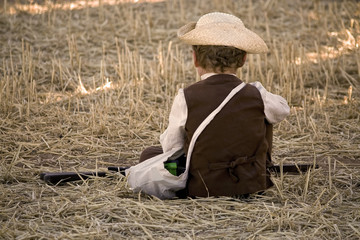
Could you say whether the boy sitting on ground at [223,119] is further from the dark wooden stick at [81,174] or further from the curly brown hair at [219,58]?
the dark wooden stick at [81,174]

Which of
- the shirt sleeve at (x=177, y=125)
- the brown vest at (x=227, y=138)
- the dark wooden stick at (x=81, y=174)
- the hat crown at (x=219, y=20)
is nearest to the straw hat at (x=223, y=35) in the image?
the hat crown at (x=219, y=20)

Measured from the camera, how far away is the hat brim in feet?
11.0

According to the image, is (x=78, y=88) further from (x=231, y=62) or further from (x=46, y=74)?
(x=231, y=62)

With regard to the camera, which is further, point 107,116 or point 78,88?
point 78,88

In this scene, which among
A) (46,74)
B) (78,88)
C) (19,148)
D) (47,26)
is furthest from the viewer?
(47,26)

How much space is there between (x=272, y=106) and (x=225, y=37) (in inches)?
18.9

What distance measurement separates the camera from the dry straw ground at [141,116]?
317 centimetres

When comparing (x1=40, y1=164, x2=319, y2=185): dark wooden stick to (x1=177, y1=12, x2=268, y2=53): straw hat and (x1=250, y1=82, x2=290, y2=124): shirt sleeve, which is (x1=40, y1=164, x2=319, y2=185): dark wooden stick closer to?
(x1=250, y1=82, x2=290, y2=124): shirt sleeve

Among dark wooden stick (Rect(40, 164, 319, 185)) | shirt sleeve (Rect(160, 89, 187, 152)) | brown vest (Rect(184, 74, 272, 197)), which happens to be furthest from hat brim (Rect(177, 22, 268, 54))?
dark wooden stick (Rect(40, 164, 319, 185))

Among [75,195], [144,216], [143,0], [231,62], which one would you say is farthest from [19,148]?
[143,0]

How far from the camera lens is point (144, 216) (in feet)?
10.5

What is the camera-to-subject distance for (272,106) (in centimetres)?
340

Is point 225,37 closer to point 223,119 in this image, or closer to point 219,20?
point 219,20

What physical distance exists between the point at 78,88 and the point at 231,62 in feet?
10.1
